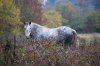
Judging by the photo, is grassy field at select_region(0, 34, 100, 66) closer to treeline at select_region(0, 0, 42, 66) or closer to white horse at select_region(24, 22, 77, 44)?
treeline at select_region(0, 0, 42, 66)

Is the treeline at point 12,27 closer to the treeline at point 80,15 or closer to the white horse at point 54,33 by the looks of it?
the white horse at point 54,33

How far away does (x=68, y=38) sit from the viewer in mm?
14234

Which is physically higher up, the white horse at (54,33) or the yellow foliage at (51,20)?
the yellow foliage at (51,20)

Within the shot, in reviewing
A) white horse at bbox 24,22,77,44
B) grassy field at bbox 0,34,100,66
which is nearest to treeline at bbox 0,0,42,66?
grassy field at bbox 0,34,100,66

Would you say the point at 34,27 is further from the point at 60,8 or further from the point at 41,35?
the point at 60,8

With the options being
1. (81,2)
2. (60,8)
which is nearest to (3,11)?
(60,8)

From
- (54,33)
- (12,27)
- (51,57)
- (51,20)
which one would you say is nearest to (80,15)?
(51,20)

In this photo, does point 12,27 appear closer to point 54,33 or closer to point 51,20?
point 54,33

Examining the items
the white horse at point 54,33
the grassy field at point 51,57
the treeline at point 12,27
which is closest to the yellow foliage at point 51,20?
the treeline at point 12,27

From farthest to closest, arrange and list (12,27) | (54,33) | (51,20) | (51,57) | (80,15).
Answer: (80,15)
(51,20)
(12,27)
(54,33)
(51,57)

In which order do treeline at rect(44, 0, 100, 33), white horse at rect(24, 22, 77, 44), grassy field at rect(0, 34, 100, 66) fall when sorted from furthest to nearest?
1. treeline at rect(44, 0, 100, 33)
2. white horse at rect(24, 22, 77, 44)
3. grassy field at rect(0, 34, 100, 66)

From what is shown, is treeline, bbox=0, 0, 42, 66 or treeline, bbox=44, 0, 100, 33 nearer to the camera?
treeline, bbox=0, 0, 42, 66

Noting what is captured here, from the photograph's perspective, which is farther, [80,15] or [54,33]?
[80,15]

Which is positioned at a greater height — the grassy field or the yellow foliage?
the yellow foliage
